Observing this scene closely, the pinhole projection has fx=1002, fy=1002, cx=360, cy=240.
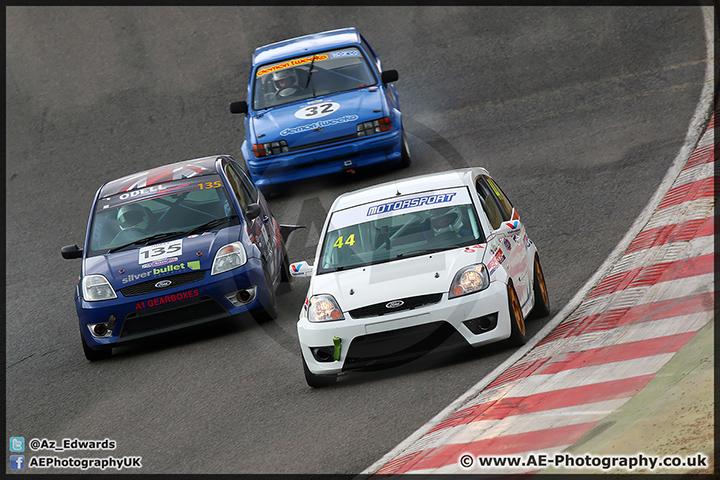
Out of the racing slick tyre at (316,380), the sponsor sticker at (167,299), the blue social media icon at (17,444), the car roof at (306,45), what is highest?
the car roof at (306,45)

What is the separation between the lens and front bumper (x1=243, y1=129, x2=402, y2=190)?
15055 millimetres

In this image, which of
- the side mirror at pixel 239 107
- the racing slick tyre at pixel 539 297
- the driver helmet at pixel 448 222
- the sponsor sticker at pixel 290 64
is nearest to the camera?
the driver helmet at pixel 448 222

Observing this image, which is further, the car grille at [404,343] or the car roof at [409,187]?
the car roof at [409,187]

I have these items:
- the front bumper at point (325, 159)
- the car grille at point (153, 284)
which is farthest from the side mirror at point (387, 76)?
the car grille at point (153, 284)

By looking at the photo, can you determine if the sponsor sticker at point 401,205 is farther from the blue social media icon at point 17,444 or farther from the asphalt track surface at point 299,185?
the blue social media icon at point 17,444

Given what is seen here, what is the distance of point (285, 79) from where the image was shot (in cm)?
1600

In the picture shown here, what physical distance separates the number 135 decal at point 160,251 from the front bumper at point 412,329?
293cm

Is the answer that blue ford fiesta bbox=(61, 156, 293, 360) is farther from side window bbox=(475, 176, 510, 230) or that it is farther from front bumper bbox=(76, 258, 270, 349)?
side window bbox=(475, 176, 510, 230)

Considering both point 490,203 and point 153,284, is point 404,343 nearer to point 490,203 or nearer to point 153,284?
point 490,203

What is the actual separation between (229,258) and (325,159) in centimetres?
484

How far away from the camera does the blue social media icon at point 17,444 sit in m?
8.25

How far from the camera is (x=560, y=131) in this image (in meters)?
16.0

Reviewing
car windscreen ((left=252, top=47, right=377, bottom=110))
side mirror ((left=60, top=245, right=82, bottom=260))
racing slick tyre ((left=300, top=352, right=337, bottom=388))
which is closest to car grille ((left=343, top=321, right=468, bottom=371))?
racing slick tyre ((left=300, top=352, right=337, bottom=388))

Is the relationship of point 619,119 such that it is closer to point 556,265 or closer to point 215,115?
point 556,265
